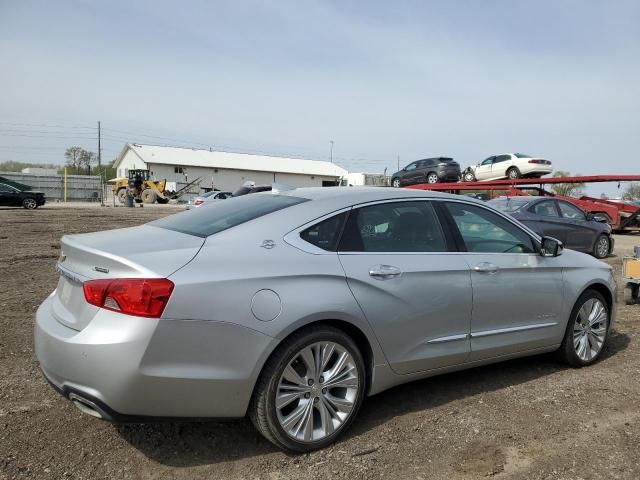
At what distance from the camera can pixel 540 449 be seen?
10.8ft

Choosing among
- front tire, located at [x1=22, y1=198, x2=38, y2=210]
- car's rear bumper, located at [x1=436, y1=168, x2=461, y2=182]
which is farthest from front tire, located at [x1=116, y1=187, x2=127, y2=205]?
car's rear bumper, located at [x1=436, y1=168, x2=461, y2=182]

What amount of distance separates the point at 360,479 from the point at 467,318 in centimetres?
146

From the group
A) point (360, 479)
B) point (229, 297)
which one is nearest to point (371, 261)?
point (229, 297)

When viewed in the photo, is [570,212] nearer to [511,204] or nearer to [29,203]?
[511,204]

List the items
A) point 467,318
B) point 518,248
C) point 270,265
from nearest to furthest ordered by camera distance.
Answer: point 270,265 → point 467,318 → point 518,248

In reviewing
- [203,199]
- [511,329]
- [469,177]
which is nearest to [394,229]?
[511,329]

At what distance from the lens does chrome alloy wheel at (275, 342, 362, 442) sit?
3096mm

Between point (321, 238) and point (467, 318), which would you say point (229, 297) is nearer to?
point (321, 238)

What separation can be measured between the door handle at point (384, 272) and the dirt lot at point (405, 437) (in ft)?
3.30

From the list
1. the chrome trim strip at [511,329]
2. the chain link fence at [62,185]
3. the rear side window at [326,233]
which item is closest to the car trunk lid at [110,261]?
the rear side window at [326,233]

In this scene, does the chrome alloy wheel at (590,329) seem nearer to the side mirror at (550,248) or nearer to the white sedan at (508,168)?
the side mirror at (550,248)

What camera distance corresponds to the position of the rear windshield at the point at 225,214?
3.38 m

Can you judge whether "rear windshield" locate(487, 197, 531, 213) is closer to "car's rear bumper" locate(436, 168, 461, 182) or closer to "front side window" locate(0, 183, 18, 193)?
"car's rear bumper" locate(436, 168, 461, 182)

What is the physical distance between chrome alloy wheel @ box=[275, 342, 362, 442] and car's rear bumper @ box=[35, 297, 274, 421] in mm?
250
